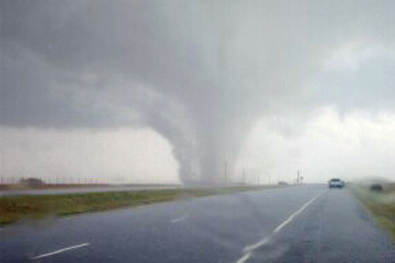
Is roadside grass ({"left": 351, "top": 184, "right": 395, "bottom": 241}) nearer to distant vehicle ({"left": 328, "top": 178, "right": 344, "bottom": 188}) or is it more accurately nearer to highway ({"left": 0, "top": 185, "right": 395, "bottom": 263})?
highway ({"left": 0, "top": 185, "right": 395, "bottom": 263})

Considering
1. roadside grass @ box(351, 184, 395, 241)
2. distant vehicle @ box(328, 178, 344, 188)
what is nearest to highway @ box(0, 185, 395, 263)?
roadside grass @ box(351, 184, 395, 241)

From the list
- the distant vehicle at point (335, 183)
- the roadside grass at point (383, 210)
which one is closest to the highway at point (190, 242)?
the roadside grass at point (383, 210)

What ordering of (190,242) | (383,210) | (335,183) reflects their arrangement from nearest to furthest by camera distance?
(190,242) < (383,210) < (335,183)

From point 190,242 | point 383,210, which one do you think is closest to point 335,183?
point 383,210

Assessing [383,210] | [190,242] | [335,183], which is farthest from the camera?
[335,183]

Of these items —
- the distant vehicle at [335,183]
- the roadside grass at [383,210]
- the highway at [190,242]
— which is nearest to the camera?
the highway at [190,242]

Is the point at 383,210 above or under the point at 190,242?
under

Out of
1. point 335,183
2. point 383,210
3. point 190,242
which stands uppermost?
point 190,242

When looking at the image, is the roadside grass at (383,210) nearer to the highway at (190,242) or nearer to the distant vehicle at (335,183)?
the highway at (190,242)

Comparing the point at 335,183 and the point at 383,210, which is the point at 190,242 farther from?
the point at 335,183

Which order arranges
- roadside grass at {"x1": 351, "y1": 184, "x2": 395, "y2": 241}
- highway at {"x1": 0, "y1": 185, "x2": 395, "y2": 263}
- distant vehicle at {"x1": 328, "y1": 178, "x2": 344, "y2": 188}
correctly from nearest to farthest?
highway at {"x1": 0, "y1": 185, "x2": 395, "y2": 263} < roadside grass at {"x1": 351, "y1": 184, "x2": 395, "y2": 241} < distant vehicle at {"x1": 328, "y1": 178, "x2": 344, "y2": 188}

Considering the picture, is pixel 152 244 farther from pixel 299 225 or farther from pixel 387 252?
pixel 299 225

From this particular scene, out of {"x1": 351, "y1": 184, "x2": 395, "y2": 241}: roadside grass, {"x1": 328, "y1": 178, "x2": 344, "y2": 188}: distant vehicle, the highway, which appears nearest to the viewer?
the highway

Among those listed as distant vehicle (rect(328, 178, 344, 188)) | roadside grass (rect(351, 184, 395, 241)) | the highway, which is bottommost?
A: distant vehicle (rect(328, 178, 344, 188))
